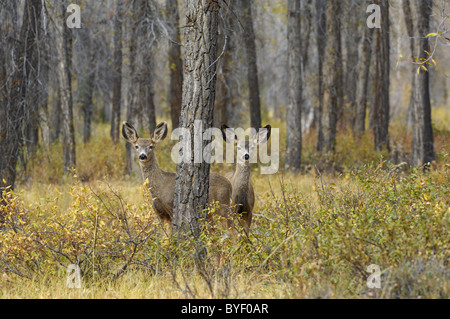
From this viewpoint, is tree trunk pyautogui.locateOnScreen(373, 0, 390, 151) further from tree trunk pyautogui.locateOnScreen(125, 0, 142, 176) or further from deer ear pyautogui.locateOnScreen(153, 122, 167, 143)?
deer ear pyautogui.locateOnScreen(153, 122, 167, 143)

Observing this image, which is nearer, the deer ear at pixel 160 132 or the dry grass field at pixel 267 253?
the dry grass field at pixel 267 253

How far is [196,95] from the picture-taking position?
258 inches

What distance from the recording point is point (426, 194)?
6.43 metres

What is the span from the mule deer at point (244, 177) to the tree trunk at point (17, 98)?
3232 mm

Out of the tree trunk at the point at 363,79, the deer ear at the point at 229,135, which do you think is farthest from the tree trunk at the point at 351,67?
the deer ear at the point at 229,135

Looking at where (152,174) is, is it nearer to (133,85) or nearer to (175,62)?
(133,85)

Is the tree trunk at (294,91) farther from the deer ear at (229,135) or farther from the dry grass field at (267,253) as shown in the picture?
the dry grass field at (267,253)

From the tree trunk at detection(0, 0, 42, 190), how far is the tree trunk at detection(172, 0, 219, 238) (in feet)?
11.4

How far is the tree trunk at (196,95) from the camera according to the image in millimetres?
6543

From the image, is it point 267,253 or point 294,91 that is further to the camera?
point 294,91

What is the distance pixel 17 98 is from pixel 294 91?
8024 millimetres

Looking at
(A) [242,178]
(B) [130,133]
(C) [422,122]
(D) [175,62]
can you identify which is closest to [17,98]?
(B) [130,133]

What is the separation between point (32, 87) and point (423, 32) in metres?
9.23
